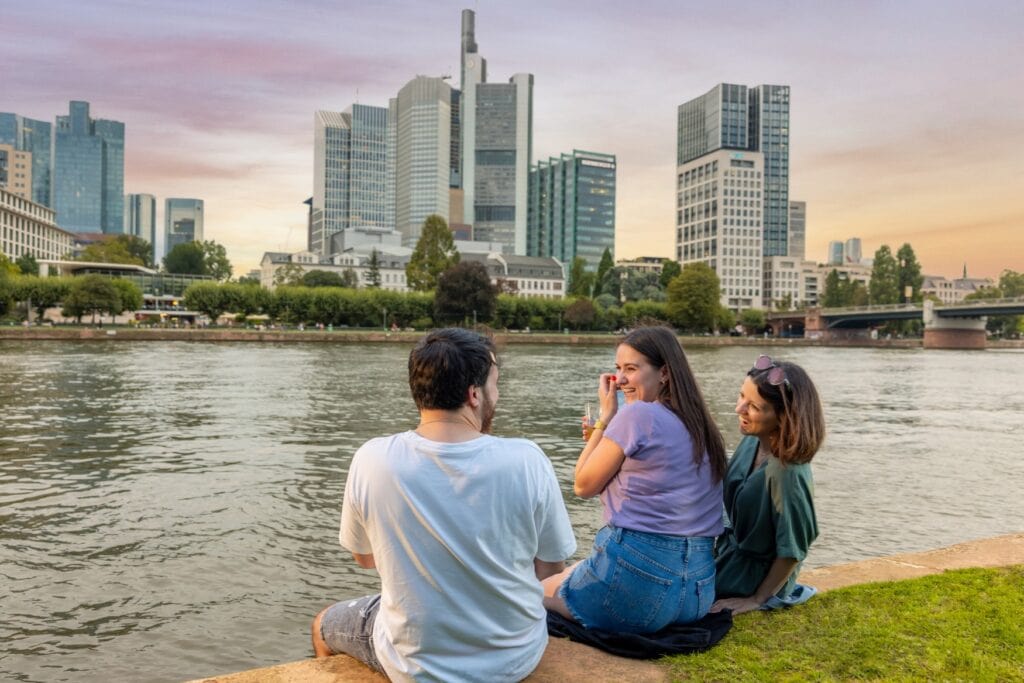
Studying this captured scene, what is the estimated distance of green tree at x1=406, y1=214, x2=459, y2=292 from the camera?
10488cm

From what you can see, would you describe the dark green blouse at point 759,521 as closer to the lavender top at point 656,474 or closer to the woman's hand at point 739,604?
the woman's hand at point 739,604

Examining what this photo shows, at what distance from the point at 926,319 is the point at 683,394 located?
115454 mm

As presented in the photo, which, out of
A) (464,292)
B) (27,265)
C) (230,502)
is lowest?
(230,502)

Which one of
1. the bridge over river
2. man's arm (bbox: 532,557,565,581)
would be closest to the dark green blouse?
man's arm (bbox: 532,557,565,581)

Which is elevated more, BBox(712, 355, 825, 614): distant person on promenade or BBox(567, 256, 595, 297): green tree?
BBox(567, 256, 595, 297): green tree

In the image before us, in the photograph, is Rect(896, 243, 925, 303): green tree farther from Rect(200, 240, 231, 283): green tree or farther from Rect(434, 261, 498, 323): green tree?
Rect(200, 240, 231, 283): green tree

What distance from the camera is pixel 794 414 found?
3.84 meters

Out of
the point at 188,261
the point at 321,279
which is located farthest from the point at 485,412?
the point at 188,261

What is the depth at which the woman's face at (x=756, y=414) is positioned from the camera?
3.97 m

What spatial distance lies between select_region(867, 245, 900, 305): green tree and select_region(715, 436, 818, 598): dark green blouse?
13673cm

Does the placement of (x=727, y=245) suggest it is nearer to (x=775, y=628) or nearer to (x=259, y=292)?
(x=259, y=292)

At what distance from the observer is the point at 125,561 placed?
7.90 m

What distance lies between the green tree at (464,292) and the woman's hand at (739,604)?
89315 millimetres

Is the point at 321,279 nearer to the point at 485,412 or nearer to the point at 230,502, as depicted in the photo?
the point at 230,502
